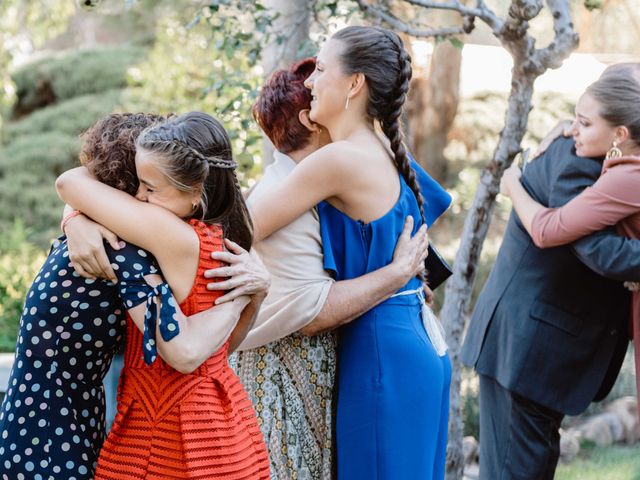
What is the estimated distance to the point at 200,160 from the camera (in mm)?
2090

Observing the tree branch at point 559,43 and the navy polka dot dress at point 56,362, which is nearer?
the navy polka dot dress at point 56,362

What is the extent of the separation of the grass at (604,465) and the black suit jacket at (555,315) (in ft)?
5.51

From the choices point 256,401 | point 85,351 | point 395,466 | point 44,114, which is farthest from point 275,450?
point 44,114

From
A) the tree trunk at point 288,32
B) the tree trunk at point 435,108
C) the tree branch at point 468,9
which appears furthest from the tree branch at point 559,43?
the tree trunk at point 435,108

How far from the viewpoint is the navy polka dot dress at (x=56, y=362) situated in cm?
206

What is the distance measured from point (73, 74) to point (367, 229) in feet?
41.3

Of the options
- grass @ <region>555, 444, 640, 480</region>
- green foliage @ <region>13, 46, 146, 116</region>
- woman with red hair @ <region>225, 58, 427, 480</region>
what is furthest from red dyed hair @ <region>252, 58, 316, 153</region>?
green foliage @ <region>13, 46, 146, 116</region>

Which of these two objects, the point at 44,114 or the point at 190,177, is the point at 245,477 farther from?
the point at 44,114

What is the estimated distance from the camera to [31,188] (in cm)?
1216

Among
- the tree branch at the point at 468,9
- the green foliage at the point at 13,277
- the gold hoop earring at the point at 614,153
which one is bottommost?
the green foliage at the point at 13,277

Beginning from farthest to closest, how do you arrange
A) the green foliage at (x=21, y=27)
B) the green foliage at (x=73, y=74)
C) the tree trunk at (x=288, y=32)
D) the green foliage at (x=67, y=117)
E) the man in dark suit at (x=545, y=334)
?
the green foliage at (x=73, y=74) → the green foliage at (x=67, y=117) → the green foliage at (x=21, y=27) → the tree trunk at (x=288, y=32) → the man in dark suit at (x=545, y=334)

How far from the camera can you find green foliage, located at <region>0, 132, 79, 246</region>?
11.6 meters

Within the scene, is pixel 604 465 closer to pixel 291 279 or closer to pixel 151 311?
pixel 291 279

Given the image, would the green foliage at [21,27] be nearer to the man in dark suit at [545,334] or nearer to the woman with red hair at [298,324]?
the man in dark suit at [545,334]
